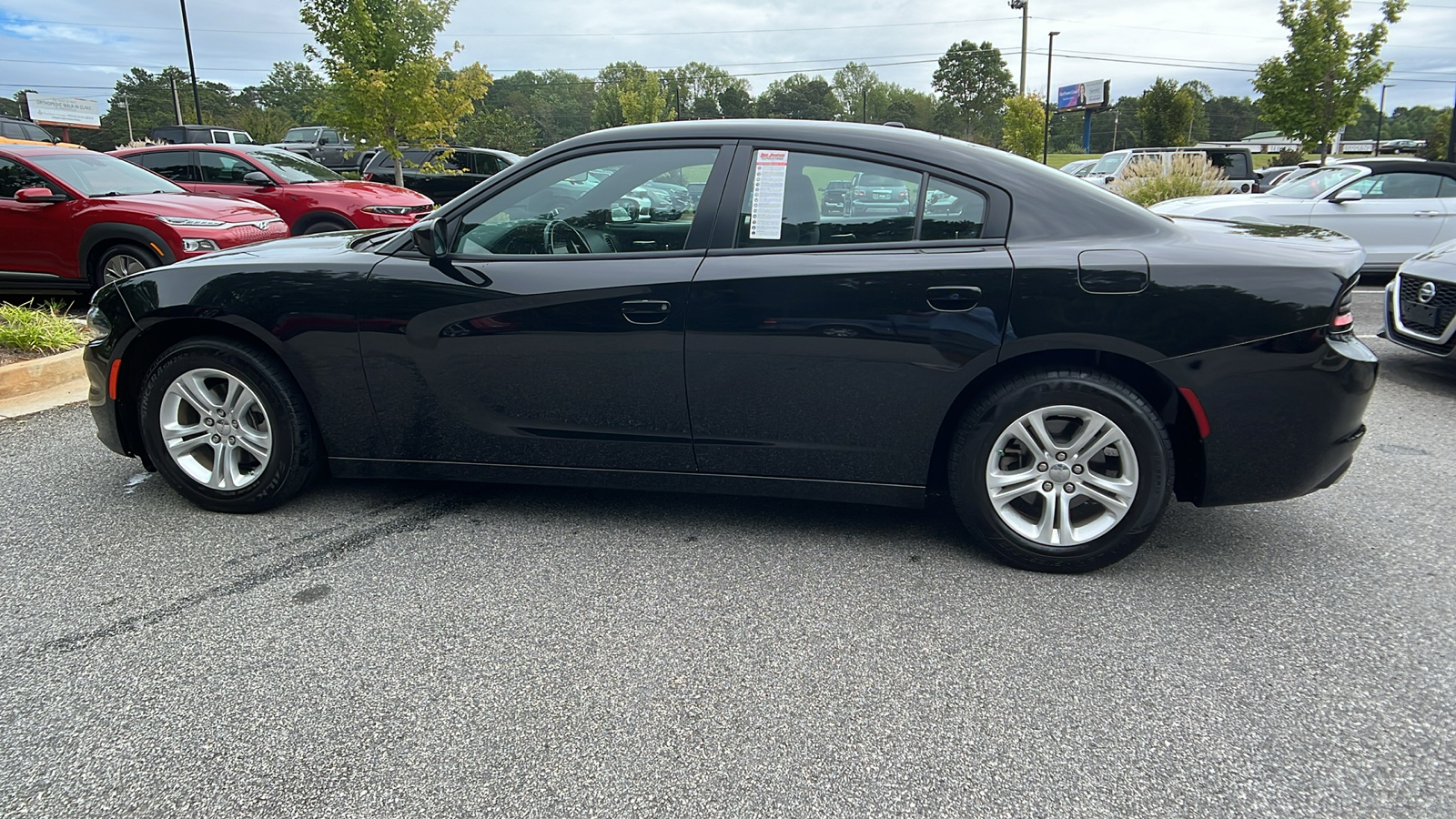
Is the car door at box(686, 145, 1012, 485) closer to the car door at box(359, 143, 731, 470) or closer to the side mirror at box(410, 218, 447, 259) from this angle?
the car door at box(359, 143, 731, 470)

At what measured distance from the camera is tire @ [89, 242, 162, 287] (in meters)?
7.88

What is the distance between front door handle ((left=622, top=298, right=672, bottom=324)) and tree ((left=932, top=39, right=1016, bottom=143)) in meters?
82.3

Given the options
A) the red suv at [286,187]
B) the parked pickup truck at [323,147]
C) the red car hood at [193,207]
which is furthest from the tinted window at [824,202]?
the parked pickup truck at [323,147]

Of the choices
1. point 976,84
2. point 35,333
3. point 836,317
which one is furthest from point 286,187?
point 976,84

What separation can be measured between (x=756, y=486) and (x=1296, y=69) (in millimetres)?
29195

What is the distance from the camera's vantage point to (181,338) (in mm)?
3717

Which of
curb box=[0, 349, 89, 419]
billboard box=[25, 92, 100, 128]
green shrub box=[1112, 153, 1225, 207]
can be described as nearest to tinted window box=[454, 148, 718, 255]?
curb box=[0, 349, 89, 419]

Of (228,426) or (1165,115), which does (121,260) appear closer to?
(228,426)

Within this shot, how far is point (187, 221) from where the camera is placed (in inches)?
Answer: 312

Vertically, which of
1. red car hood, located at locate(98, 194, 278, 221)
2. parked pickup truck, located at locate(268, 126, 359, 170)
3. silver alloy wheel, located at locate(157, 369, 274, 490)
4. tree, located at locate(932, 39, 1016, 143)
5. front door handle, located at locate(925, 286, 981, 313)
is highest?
tree, located at locate(932, 39, 1016, 143)

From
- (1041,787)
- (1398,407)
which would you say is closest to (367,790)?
(1041,787)

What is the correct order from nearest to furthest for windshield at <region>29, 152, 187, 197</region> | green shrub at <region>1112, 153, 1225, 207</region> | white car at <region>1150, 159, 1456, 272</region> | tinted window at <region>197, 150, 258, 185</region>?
1. windshield at <region>29, 152, 187, 197</region>
2. white car at <region>1150, 159, 1456, 272</region>
3. tinted window at <region>197, 150, 258, 185</region>
4. green shrub at <region>1112, 153, 1225, 207</region>

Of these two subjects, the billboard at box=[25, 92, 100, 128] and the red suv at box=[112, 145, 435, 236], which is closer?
the red suv at box=[112, 145, 435, 236]

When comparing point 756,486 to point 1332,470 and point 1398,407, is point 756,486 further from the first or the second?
point 1398,407
